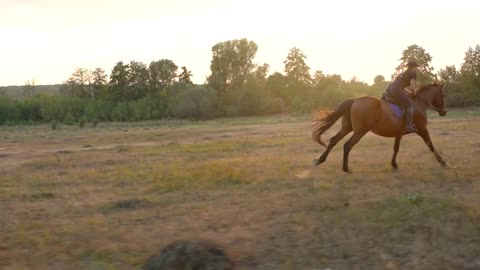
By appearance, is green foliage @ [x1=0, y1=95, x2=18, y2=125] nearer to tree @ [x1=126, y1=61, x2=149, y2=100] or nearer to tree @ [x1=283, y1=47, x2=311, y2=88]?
tree @ [x1=126, y1=61, x2=149, y2=100]

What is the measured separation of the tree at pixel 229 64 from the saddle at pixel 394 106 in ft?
230

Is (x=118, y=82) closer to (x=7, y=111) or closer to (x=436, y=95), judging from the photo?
(x=7, y=111)

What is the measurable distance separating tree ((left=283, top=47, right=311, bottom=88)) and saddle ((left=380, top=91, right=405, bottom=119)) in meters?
71.5

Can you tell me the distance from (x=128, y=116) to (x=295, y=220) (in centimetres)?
7218

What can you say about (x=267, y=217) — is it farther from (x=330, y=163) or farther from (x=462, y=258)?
(x=330, y=163)

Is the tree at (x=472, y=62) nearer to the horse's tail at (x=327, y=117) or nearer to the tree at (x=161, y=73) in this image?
the horse's tail at (x=327, y=117)

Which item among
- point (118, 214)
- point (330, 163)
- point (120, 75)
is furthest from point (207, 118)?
point (118, 214)

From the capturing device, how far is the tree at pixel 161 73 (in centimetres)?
8762

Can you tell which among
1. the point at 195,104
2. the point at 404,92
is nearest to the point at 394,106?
the point at 404,92

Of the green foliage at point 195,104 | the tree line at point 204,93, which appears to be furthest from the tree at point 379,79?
the green foliage at point 195,104

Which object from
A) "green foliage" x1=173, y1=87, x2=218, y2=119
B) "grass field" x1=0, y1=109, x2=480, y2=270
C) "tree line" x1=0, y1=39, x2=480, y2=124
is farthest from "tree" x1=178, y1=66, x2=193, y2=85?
"grass field" x1=0, y1=109, x2=480, y2=270

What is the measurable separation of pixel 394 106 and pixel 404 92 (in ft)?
1.44

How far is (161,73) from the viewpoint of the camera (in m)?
88.0

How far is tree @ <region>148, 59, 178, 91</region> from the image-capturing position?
87625mm
